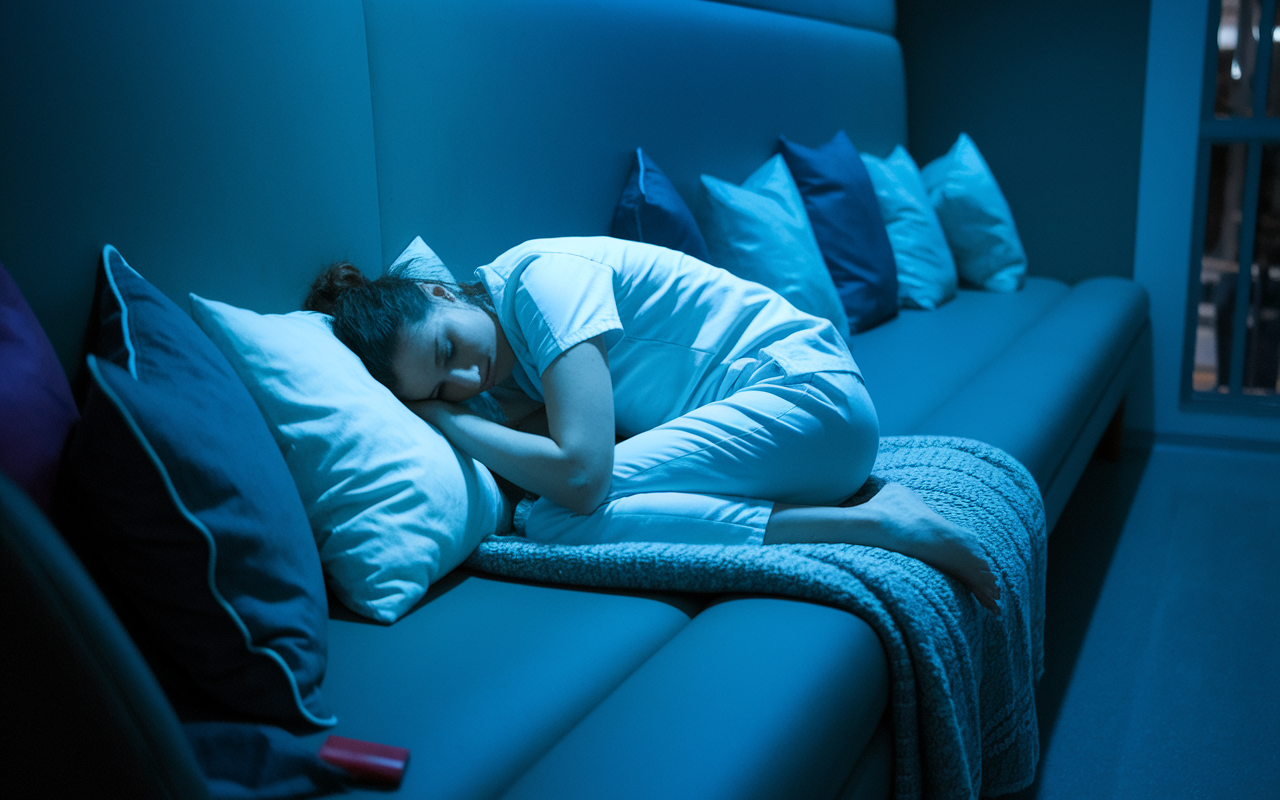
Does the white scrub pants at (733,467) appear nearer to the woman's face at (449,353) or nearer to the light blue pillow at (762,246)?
the woman's face at (449,353)

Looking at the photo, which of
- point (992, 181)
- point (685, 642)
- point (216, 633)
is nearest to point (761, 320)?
point (685, 642)

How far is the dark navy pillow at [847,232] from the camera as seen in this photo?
2684 mm

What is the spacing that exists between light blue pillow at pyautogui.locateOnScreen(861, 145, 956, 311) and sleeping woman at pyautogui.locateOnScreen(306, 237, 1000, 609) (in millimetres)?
1512

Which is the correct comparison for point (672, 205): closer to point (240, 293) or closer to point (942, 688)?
point (240, 293)

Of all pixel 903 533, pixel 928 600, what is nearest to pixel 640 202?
pixel 903 533

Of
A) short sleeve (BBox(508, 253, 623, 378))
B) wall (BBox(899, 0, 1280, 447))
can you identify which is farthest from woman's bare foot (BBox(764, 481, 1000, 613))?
wall (BBox(899, 0, 1280, 447))

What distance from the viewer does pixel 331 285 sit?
4.84 feet

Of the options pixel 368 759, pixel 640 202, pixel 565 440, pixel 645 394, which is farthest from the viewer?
pixel 640 202

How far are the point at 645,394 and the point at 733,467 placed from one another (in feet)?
0.78

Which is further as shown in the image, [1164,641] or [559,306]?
[1164,641]

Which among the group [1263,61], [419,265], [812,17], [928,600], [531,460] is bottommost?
[928,600]

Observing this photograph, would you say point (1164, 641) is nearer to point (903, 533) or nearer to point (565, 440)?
point (903, 533)

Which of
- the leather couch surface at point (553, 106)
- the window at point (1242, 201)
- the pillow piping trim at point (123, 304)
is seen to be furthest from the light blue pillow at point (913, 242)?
the pillow piping trim at point (123, 304)

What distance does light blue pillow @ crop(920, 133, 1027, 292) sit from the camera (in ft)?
10.5
